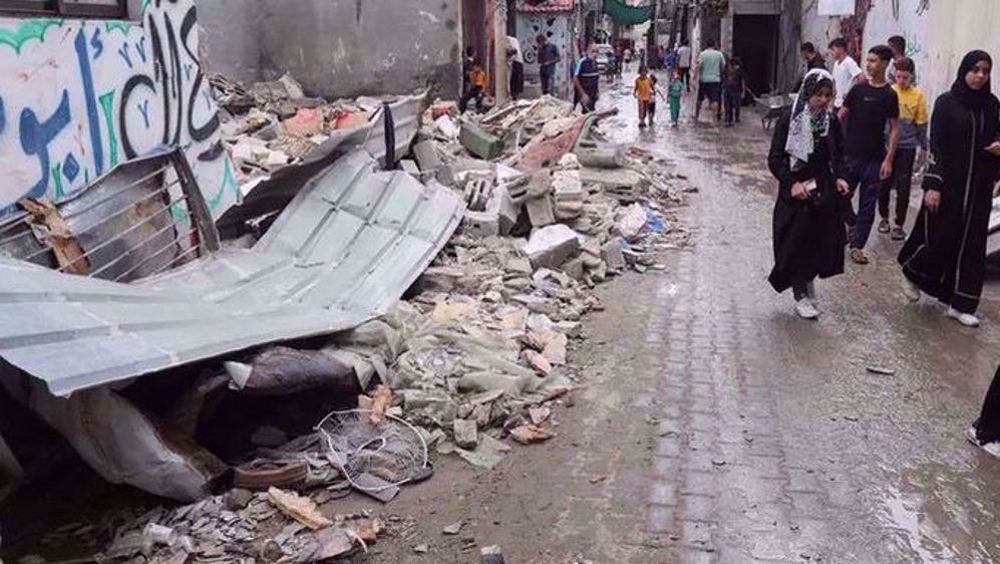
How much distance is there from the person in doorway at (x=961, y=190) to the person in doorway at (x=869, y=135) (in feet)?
3.83

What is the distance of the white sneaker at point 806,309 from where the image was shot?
6.01 metres

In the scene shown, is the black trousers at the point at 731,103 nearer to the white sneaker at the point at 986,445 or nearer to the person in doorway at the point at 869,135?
the person in doorway at the point at 869,135

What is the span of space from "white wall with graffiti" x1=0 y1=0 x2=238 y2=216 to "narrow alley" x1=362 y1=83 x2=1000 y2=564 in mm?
2817

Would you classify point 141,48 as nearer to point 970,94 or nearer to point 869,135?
point 970,94

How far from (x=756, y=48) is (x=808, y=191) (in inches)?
823

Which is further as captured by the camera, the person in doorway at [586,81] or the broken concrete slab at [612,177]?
the person in doorway at [586,81]

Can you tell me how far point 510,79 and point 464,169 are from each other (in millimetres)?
10291

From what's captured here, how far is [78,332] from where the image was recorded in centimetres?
305

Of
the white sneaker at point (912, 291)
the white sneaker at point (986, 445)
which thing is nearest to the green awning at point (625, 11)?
the white sneaker at point (912, 291)

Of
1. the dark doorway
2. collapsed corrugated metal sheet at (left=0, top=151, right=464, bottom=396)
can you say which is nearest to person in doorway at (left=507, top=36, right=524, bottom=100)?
the dark doorway

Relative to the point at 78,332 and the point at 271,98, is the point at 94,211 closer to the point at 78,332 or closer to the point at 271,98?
the point at 78,332

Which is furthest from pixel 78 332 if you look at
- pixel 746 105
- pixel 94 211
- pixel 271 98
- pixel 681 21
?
pixel 681 21

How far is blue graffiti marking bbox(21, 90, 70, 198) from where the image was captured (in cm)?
462

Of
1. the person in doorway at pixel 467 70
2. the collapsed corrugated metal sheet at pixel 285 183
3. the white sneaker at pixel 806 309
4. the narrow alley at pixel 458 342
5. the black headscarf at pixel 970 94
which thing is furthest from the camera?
the person in doorway at pixel 467 70
